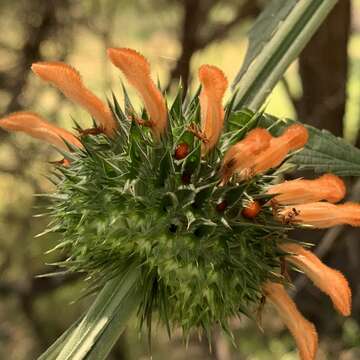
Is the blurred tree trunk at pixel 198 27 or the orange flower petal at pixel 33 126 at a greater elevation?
the blurred tree trunk at pixel 198 27

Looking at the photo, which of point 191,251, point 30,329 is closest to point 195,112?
point 191,251

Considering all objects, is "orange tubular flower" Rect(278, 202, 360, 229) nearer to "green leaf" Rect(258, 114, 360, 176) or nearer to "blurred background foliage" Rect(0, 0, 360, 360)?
"green leaf" Rect(258, 114, 360, 176)

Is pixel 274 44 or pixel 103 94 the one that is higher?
pixel 103 94

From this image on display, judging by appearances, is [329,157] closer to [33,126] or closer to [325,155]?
[325,155]

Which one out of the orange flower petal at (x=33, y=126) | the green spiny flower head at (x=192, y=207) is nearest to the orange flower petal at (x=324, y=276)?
the green spiny flower head at (x=192, y=207)

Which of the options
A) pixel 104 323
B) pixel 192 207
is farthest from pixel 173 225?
pixel 104 323

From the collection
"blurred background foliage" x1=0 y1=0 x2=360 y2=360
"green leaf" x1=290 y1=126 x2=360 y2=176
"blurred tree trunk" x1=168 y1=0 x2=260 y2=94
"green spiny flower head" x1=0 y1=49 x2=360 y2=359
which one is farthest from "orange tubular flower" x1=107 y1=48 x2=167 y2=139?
"blurred tree trunk" x1=168 y1=0 x2=260 y2=94

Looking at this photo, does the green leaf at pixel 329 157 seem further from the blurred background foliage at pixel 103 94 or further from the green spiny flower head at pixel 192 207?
the blurred background foliage at pixel 103 94
